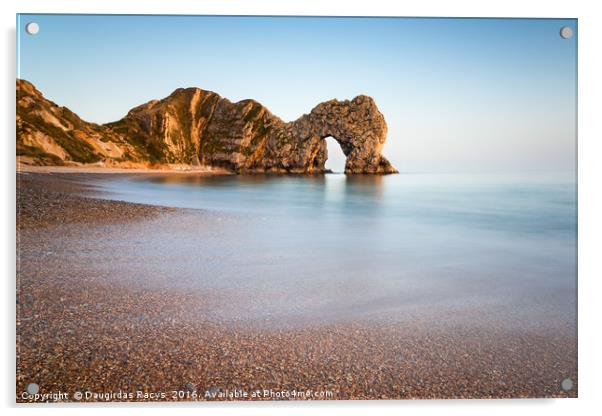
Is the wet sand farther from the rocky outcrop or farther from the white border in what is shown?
the rocky outcrop

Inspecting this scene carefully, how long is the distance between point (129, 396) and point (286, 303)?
4.12 feet

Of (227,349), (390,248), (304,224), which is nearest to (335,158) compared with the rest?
(304,224)

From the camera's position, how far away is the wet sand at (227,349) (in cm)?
A: 264

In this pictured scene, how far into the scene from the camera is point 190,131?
464 cm

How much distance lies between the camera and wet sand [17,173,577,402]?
8.65ft

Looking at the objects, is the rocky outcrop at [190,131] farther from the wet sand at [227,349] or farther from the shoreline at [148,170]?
the wet sand at [227,349]

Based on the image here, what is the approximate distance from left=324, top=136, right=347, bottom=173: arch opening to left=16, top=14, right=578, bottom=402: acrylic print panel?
79mm

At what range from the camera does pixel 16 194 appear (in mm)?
3217

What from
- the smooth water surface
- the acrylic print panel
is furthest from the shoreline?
the smooth water surface

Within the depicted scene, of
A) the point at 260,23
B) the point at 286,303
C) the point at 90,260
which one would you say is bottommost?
the point at 286,303

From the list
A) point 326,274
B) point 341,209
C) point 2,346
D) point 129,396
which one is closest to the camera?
point 129,396

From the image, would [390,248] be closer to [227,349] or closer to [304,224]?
[304,224]

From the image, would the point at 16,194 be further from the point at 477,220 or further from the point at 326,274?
the point at 477,220
